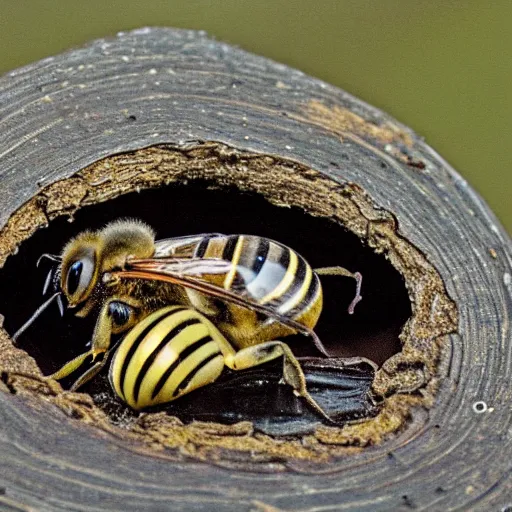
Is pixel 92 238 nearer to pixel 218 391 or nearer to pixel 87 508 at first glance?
pixel 218 391

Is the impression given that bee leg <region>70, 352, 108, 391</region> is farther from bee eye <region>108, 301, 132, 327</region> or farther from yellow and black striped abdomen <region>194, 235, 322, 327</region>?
yellow and black striped abdomen <region>194, 235, 322, 327</region>

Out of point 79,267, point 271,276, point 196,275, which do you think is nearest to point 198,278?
point 196,275

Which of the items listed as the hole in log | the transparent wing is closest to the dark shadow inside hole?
the hole in log

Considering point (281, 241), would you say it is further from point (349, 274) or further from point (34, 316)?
point (34, 316)

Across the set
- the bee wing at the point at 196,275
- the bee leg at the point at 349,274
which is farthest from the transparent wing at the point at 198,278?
the bee leg at the point at 349,274

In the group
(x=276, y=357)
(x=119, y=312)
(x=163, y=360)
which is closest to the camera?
(x=163, y=360)
